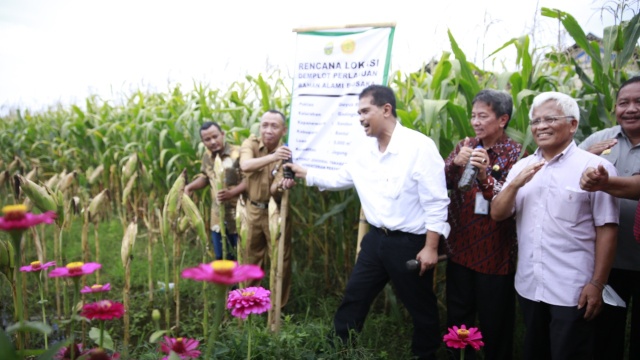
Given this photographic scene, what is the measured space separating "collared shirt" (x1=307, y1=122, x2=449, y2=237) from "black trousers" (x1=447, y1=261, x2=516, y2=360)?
34 centimetres

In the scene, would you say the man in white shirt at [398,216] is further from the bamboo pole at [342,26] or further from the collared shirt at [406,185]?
the bamboo pole at [342,26]

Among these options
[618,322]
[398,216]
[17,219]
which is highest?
[17,219]

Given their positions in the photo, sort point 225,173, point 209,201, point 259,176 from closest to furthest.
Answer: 1. point 259,176
2. point 225,173
3. point 209,201

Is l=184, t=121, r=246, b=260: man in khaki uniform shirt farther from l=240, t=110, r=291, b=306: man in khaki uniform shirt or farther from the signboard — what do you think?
the signboard

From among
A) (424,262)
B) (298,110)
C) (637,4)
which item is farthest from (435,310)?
(637,4)

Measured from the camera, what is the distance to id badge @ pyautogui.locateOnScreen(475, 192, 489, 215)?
2170 millimetres

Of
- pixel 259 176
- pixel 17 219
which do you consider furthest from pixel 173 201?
pixel 17 219

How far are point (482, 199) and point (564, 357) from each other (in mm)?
774

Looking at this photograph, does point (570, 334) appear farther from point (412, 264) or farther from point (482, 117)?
point (482, 117)

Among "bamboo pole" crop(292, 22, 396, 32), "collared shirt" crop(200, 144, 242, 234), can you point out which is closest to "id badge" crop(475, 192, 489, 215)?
"bamboo pole" crop(292, 22, 396, 32)

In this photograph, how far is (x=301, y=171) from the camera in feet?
8.93

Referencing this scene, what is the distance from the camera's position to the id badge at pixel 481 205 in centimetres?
217

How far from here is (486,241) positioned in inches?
87.1

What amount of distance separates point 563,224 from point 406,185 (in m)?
0.73
